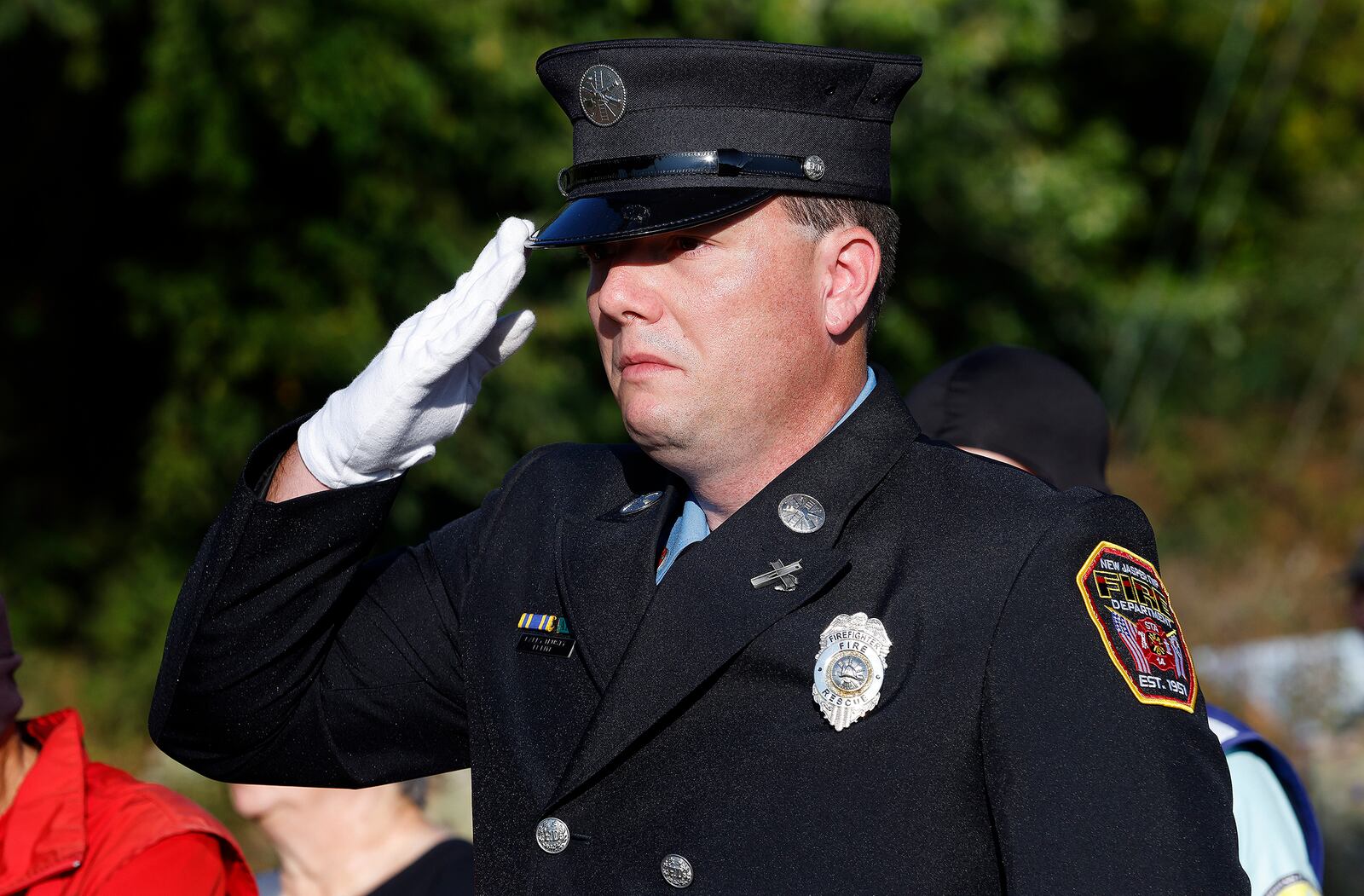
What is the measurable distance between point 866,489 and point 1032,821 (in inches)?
20.2

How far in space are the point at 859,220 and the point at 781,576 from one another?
1.64 ft

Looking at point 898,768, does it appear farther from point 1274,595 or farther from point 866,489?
point 1274,595

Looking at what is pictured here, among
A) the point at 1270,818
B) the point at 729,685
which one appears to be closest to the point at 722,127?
the point at 729,685

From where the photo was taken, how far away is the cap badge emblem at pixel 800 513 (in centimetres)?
199

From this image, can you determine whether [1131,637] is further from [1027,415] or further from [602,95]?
[1027,415]

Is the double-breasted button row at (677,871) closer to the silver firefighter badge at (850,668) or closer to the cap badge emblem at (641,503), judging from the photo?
the silver firefighter badge at (850,668)

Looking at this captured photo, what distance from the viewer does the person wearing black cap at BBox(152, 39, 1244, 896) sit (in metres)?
1.75

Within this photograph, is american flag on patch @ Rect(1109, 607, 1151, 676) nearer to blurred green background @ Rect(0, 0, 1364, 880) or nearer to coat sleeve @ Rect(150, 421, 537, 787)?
coat sleeve @ Rect(150, 421, 537, 787)

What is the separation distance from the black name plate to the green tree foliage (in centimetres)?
521

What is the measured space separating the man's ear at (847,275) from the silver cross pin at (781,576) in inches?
12.5

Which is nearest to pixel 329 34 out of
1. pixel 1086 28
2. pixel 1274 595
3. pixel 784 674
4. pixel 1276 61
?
pixel 784 674

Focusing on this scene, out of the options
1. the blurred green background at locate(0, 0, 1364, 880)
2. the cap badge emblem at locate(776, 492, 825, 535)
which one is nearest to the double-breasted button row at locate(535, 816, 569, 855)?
the cap badge emblem at locate(776, 492, 825, 535)

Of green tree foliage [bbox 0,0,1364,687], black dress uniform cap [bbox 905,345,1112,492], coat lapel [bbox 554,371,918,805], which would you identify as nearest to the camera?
coat lapel [bbox 554,371,918,805]

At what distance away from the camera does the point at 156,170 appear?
23.3ft
